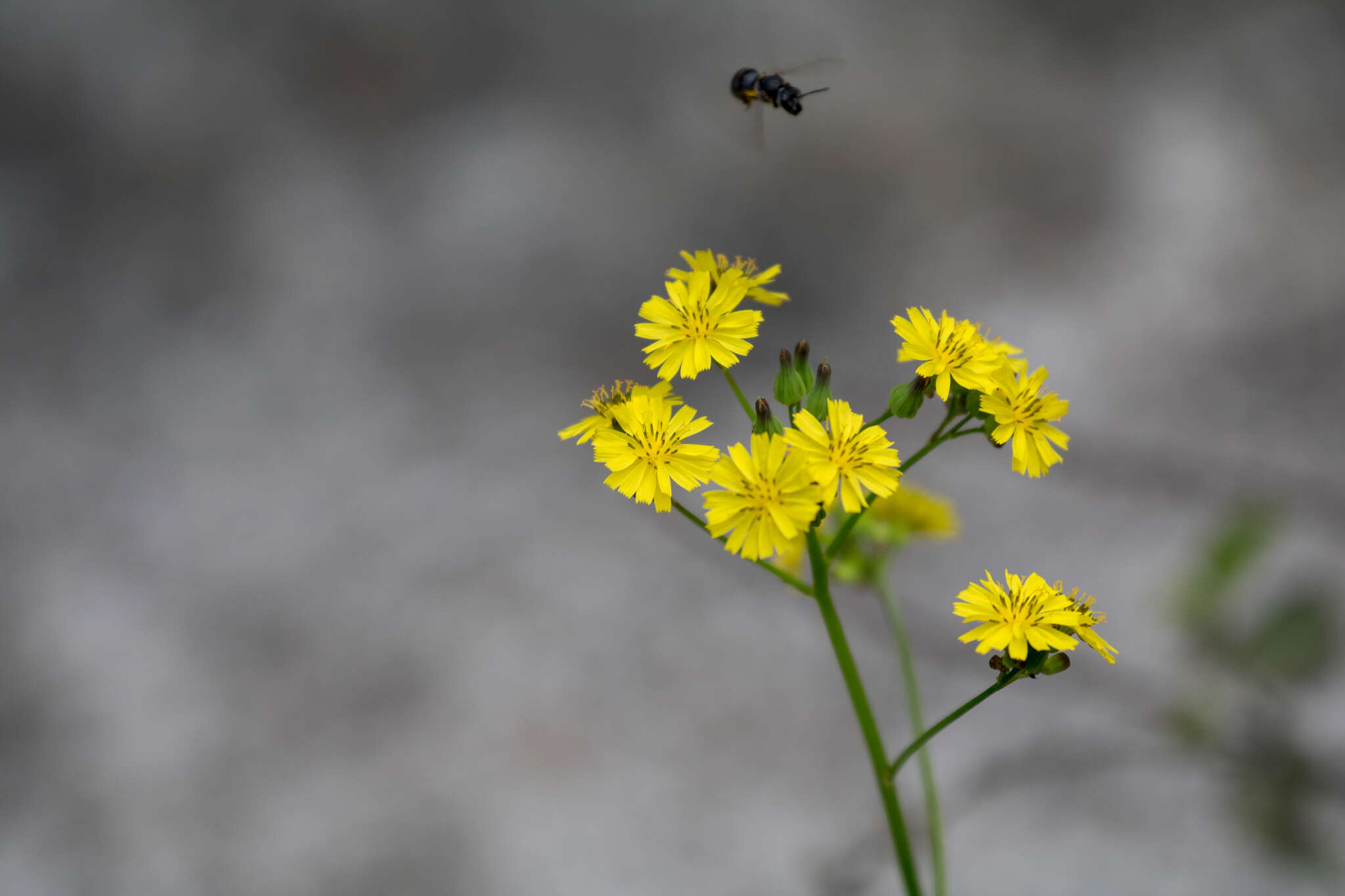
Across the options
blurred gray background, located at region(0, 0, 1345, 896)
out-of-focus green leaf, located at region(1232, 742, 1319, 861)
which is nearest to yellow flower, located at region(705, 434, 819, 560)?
blurred gray background, located at region(0, 0, 1345, 896)

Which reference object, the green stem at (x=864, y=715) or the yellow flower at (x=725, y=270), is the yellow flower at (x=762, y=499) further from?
the yellow flower at (x=725, y=270)

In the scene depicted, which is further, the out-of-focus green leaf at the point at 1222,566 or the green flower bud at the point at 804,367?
the out-of-focus green leaf at the point at 1222,566

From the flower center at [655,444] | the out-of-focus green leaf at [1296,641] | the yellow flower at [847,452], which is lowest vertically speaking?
the yellow flower at [847,452]

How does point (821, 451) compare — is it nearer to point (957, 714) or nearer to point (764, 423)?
point (764, 423)

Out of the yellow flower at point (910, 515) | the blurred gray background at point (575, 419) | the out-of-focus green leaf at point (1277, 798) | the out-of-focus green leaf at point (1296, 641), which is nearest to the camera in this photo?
the yellow flower at point (910, 515)

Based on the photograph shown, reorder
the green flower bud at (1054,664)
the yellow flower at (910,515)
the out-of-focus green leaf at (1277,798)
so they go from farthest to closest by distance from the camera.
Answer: the out-of-focus green leaf at (1277,798) < the yellow flower at (910,515) < the green flower bud at (1054,664)

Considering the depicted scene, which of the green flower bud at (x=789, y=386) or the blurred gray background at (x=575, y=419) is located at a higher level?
the blurred gray background at (x=575, y=419)

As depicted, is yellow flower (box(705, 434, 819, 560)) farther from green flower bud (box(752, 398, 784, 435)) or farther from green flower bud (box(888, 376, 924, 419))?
green flower bud (box(888, 376, 924, 419))

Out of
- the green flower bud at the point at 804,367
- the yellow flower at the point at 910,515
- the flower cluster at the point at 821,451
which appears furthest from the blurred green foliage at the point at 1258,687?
the green flower bud at the point at 804,367
